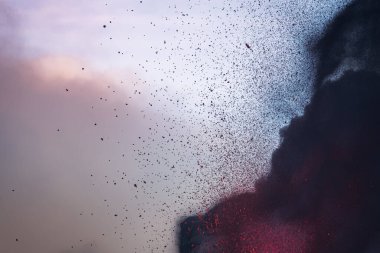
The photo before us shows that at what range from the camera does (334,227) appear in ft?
59.3

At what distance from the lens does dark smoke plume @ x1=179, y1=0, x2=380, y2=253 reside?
1806cm

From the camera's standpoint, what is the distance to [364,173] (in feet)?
60.0

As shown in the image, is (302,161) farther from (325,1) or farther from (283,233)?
(325,1)

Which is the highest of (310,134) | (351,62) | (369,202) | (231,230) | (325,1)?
(325,1)

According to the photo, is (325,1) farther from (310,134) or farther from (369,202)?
(369,202)

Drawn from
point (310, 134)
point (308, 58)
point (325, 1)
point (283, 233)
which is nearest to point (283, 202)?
point (283, 233)

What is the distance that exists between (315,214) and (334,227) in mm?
714

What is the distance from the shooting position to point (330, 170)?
18.7 metres

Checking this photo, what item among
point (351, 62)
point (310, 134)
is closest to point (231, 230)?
point (310, 134)

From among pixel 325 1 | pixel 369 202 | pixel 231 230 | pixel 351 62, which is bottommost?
pixel 231 230

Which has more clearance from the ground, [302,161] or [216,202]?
[302,161]

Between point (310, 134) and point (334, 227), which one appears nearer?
point (334, 227)

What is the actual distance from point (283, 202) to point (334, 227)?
1.95 metres

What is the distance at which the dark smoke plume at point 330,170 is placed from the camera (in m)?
18.1
